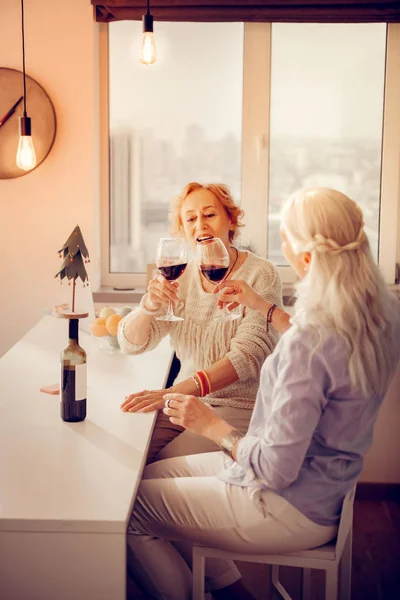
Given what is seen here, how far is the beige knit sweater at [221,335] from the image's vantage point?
2363 millimetres

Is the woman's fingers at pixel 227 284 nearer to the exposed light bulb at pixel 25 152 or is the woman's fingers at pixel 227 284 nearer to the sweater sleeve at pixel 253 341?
the sweater sleeve at pixel 253 341

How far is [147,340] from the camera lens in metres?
2.43

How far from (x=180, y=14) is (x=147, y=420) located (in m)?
2.11

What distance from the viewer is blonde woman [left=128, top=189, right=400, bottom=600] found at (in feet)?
5.16

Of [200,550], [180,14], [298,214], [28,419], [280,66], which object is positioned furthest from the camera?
[280,66]

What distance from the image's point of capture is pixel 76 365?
1.85m

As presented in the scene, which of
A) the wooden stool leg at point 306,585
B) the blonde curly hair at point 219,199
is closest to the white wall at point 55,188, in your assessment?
the blonde curly hair at point 219,199

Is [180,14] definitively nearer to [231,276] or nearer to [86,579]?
[231,276]

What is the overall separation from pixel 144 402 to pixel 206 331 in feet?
A: 1.55

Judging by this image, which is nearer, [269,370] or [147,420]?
[269,370]

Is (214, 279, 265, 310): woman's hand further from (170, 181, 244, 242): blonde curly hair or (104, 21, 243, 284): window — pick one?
(104, 21, 243, 284): window

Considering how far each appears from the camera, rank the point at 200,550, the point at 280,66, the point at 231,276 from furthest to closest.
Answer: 1. the point at 280,66
2. the point at 231,276
3. the point at 200,550

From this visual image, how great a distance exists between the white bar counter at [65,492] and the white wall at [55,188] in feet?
4.77

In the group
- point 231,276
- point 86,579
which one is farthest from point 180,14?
point 86,579
